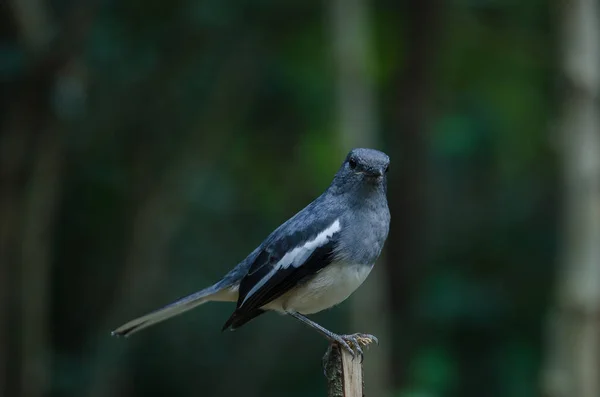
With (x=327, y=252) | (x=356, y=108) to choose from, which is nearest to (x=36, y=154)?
(x=356, y=108)

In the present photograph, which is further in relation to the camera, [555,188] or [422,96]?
[555,188]

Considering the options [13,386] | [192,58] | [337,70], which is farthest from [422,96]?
[13,386]

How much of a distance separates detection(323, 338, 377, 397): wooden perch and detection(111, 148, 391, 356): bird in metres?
0.07

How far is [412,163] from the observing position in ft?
28.5

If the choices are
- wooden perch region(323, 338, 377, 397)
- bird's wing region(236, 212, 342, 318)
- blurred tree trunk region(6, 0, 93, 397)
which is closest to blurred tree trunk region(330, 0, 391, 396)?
blurred tree trunk region(6, 0, 93, 397)

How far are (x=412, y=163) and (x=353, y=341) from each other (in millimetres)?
4983

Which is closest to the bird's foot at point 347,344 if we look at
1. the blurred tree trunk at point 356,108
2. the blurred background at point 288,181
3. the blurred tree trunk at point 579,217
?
the blurred tree trunk at point 356,108

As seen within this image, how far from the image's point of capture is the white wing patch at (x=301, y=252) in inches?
157

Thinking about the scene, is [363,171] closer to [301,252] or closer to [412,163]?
[301,252]

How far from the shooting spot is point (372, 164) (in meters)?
3.91

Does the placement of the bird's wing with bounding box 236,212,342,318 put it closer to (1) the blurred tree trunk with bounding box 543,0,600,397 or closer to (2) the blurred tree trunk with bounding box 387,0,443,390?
(1) the blurred tree trunk with bounding box 543,0,600,397

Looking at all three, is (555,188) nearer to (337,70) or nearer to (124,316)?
(337,70)

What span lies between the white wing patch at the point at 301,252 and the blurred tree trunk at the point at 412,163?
4731 millimetres

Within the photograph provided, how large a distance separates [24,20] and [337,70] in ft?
8.35
